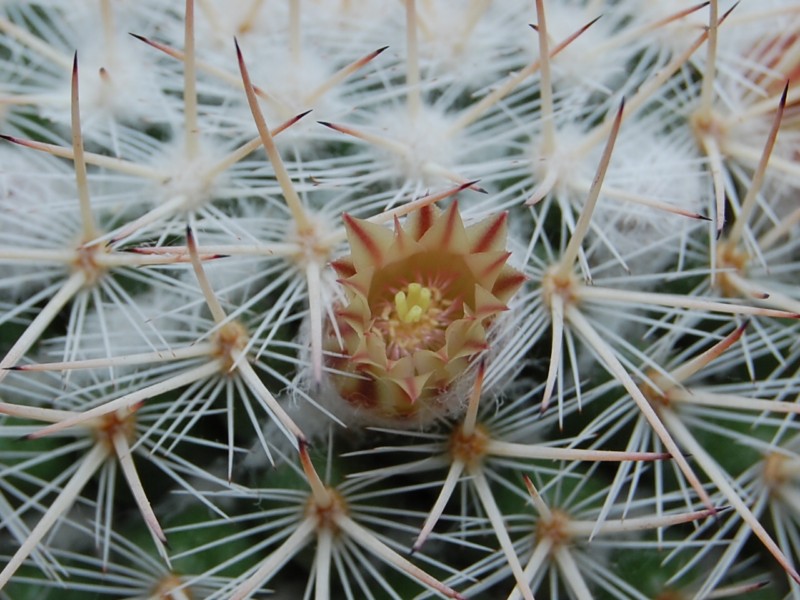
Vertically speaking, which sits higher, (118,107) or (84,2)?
(84,2)

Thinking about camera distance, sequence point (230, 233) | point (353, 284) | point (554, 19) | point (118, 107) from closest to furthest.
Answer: point (353, 284)
point (230, 233)
point (118, 107)
point (554, 19)

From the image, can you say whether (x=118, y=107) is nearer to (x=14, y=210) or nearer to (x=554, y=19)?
(x=14, y=210)

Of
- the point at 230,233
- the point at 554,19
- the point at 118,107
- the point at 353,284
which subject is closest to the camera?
the point at 353,284

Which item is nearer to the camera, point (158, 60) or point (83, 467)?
point (83, 467)

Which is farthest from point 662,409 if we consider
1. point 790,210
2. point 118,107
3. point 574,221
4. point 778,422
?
point 118,107
